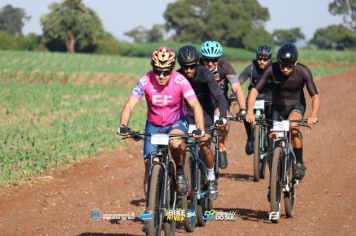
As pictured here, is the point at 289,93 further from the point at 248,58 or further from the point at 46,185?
the point at 248,58

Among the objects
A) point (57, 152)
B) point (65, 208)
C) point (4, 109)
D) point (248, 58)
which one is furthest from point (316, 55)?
point (65, 208)

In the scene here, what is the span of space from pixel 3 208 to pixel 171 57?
173 inches

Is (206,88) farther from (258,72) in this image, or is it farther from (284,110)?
(258,72)

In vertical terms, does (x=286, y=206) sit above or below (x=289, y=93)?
below

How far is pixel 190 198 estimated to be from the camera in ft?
34.2

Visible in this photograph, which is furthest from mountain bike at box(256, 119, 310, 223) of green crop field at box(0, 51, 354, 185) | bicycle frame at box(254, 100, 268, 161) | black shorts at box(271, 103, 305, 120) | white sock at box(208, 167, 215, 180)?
green crop field at box(0, 51, 354, 185)

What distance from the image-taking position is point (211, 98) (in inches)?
464

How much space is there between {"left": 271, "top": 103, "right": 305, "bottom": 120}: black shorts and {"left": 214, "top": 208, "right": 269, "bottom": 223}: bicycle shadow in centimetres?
138

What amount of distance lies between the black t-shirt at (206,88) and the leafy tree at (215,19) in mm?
113736

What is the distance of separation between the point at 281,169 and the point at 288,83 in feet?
4.38

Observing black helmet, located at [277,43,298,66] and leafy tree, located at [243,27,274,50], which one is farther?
leafy tree, located at [243,27,274,50]

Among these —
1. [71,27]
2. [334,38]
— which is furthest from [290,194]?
[334,38]

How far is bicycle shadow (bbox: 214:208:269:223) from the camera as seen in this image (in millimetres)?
11478

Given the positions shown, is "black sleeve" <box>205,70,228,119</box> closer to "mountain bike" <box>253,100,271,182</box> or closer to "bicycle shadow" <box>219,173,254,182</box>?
"mountain bike" <box>253,100,271,182</box>
